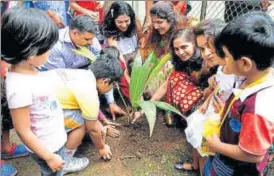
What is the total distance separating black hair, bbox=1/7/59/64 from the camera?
166cm

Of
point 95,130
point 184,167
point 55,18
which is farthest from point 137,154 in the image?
point 55,18

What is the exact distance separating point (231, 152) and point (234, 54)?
0.41 meters

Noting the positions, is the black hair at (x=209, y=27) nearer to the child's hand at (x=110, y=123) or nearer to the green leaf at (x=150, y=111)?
the green leaf at (x=150, y=111)

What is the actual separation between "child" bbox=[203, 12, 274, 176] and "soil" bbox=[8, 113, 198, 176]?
3.27 feet

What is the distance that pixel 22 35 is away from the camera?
1652 millimetres

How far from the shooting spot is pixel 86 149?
273cm

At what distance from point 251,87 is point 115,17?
2.16 metres

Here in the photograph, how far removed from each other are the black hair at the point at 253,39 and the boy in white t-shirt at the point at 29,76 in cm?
79

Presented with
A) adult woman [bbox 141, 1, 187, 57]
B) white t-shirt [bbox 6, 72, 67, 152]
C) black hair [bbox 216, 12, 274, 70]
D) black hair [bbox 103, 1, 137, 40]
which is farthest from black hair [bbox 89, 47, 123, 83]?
black hair [bbox 103, 1, 137, 40]

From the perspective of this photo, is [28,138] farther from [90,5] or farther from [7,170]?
[90,5]

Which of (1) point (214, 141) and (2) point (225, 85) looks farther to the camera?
(2) point (225, 85)

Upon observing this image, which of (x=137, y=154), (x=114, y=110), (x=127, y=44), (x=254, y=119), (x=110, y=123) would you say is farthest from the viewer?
(x=127, y=44)

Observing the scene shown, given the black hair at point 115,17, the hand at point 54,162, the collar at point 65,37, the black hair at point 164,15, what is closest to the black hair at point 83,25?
the collar at point 65,37

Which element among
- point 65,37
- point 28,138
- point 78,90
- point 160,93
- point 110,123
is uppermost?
point 65,37
